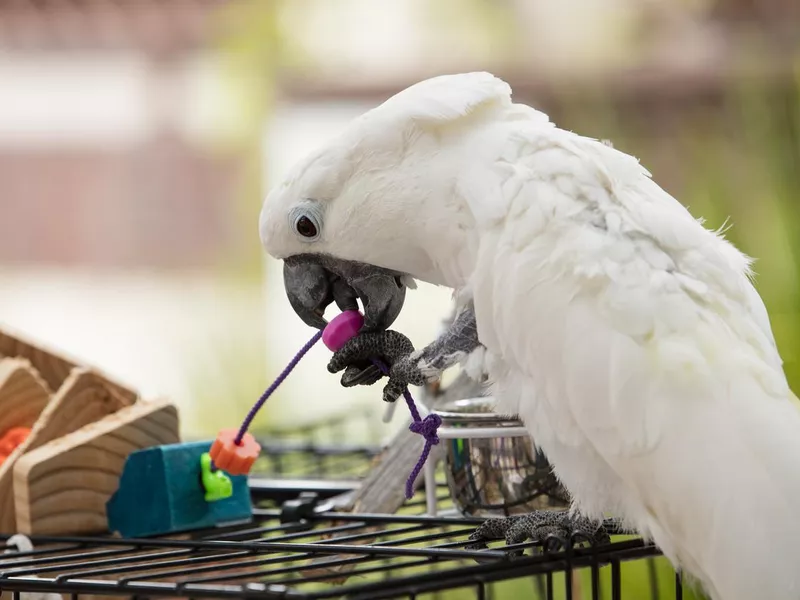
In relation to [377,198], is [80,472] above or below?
below

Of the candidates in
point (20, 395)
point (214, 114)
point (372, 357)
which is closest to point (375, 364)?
point (372, 357)

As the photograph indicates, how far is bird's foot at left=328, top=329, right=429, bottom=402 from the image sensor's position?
1.24 meters

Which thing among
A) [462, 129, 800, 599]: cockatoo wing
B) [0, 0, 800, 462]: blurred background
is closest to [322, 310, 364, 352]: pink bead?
[462, 129, 800, 599]: cockatoo wing

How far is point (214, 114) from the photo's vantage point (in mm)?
4152

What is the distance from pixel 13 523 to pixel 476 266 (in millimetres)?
764

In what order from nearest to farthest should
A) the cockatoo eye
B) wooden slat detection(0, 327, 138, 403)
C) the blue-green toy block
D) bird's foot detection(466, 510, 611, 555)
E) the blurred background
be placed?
bird's foot detection(466, 510, 611, 555) → the cockatoo eye → the blue-green toy block → wooden slat detection(0, 327, 138, 403) → the blurred background

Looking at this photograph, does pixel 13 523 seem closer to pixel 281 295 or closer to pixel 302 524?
pixel 302 524

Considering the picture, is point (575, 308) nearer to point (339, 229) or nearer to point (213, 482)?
point (339, 229)

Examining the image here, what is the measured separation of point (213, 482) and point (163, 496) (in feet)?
0.26

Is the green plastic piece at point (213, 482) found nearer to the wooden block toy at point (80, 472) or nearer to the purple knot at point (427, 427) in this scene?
the wooden block toy at point (80, 472)

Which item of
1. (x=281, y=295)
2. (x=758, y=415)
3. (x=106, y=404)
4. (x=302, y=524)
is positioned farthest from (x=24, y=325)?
(x=758, y=415)

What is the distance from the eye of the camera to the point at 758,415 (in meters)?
0.99

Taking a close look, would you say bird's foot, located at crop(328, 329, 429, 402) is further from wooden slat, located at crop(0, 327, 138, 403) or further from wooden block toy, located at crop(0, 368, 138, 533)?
wooden slat, located at crop(0, 327, 138, 403)

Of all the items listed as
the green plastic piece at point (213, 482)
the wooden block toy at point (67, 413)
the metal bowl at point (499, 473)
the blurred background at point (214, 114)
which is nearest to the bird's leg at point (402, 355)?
the metal bowl at point (499, 473)
